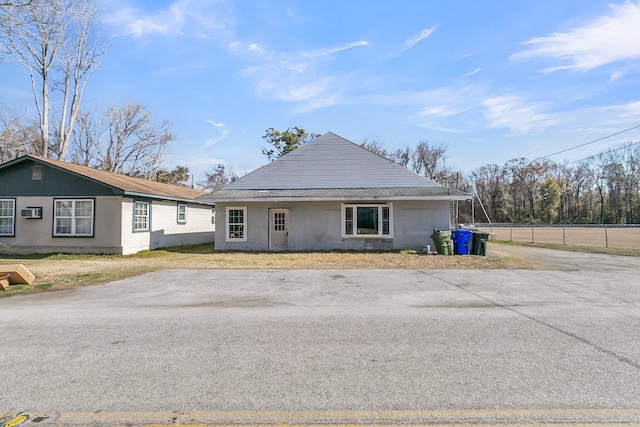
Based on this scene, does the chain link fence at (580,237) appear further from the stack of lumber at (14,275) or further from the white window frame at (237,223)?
the stack of lumber at (14,275)

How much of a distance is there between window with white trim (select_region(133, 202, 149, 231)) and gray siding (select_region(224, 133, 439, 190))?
Result: 13.9 feet

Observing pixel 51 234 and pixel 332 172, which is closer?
pixel 51 234

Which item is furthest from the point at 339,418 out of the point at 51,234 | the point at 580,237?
the point at 580,237

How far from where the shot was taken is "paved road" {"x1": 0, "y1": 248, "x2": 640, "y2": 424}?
304 centimetres

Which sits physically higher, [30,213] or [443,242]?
[30,213]

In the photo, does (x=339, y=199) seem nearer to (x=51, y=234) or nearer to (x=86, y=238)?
(x=86, y=238)

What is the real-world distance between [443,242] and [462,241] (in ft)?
2.79

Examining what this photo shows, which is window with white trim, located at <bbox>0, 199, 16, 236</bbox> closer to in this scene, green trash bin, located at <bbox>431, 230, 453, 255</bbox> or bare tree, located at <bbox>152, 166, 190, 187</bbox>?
green trash bin, located at <bbox>431, 230, 453, 255</bbox>

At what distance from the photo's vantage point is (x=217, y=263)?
1297 centimetres

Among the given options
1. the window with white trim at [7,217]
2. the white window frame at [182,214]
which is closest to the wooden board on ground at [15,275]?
the window with white trim at [7,217]

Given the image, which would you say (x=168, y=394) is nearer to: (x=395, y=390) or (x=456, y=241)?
(x=395, y=390)

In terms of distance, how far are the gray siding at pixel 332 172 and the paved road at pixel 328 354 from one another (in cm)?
1096

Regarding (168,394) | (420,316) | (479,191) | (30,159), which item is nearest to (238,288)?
(420,316)

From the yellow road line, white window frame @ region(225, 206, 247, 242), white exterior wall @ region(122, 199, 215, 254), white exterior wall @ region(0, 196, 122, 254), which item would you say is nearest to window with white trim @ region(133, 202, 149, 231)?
white exterior wall @ region(122, 199, 215, 254)
